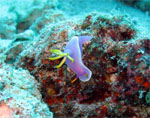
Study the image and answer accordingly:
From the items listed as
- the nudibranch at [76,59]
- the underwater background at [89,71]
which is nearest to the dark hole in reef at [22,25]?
the underwater background at [89,71]

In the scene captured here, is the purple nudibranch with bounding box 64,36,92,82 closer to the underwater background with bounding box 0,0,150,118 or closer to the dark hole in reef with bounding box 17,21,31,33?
the underwater background with bounding box 0,0,150,118

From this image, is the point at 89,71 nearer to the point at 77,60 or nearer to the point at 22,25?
the point at 77,60

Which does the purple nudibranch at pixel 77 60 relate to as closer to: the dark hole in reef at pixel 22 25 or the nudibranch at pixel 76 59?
the nudibranch at pixel 76 59

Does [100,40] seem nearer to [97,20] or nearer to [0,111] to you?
[97,20]

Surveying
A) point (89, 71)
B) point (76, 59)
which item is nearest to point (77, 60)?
point (76, 59)

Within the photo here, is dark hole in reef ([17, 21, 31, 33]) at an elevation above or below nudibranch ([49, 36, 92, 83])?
below

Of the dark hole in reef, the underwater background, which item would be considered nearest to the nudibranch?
the underwater background

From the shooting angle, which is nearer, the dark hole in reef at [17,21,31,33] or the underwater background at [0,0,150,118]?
the underwater background at [0,0,150,118]

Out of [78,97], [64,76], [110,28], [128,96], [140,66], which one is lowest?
[78,97]

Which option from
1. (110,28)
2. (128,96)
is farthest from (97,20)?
(128,96)

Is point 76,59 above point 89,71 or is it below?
above

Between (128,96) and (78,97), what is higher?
(128,96)
